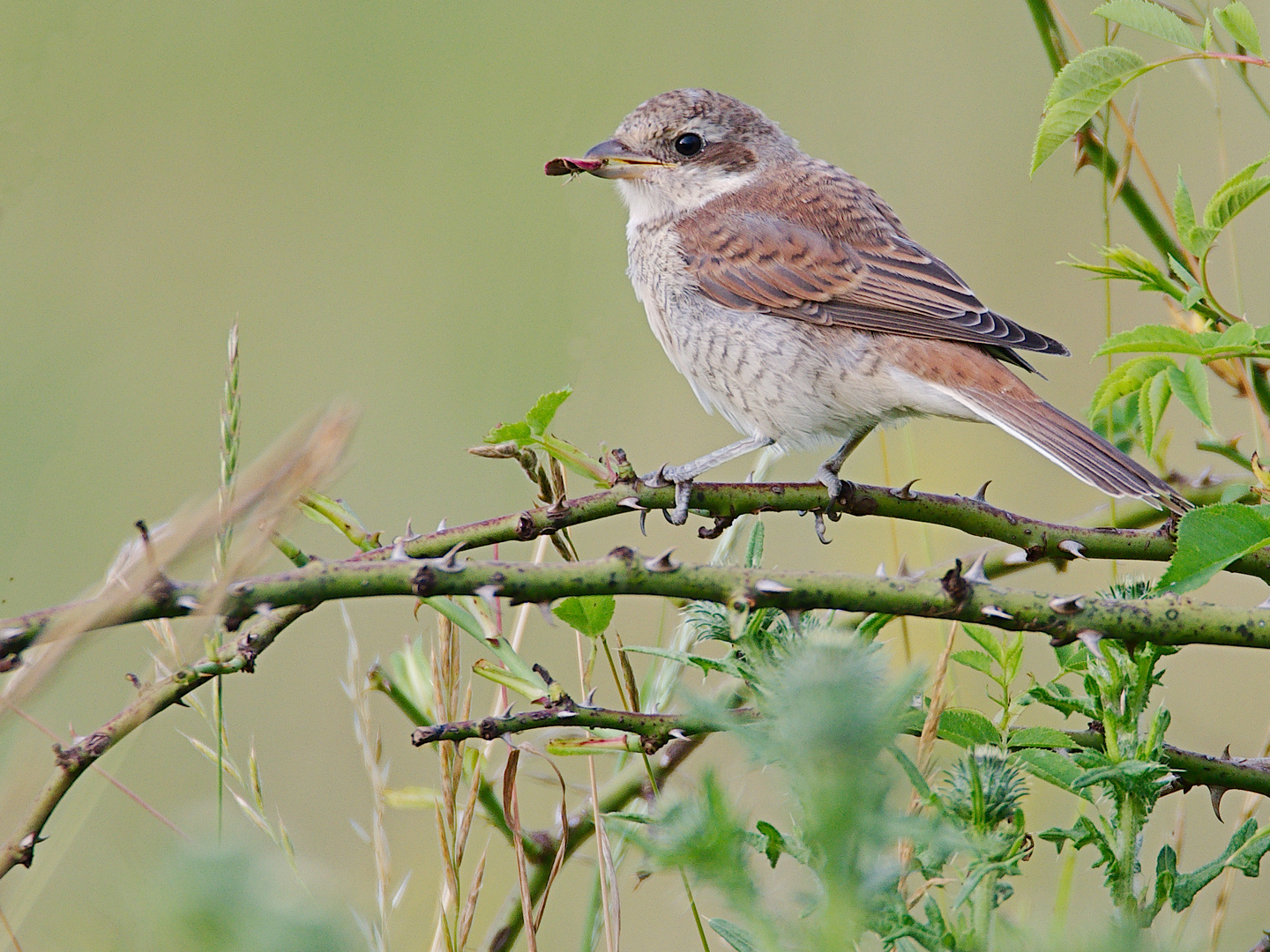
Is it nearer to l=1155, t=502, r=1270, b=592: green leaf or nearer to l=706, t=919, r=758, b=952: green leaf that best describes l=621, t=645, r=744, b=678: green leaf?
l=706, t=919, r=758, b=952: green leaf

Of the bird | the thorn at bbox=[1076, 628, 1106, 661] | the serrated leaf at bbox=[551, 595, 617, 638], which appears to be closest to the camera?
the thorn at bbox=[1076, 628, 1106, 661]

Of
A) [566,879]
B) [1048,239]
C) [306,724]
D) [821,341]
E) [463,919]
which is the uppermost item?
[1048,239]

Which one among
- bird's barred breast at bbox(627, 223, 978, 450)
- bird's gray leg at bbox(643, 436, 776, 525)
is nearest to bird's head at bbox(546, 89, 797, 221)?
bird's barred breast at bbox(627, 223, 978, 450)

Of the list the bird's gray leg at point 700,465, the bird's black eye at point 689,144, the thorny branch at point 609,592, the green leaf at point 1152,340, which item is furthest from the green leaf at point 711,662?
the bird's black eye at point 689,144

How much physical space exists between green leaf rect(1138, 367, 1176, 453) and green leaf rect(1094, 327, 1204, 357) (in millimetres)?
169

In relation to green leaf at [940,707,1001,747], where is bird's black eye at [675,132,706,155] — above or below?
above

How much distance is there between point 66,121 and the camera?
18.1 feet

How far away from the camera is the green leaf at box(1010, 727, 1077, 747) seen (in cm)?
133

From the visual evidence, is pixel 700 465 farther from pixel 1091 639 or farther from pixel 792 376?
pixel 1091 639

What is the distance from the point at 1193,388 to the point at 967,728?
2.72 feet

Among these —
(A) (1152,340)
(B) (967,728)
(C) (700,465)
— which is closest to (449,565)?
(B) (967,728)

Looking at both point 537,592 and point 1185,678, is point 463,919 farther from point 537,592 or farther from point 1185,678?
point 1185,678

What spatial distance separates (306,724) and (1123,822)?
10.4 ft

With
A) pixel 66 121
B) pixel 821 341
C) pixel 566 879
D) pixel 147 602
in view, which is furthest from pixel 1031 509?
pixel 66 121
